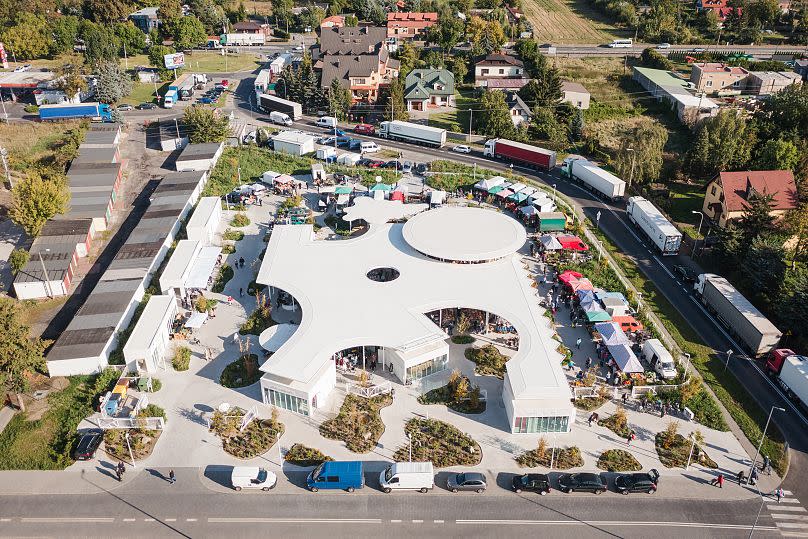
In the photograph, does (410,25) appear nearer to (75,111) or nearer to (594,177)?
(75,111)

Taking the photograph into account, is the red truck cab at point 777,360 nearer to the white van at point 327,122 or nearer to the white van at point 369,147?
the white van at point 369,147

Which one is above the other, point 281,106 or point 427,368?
point 281,106

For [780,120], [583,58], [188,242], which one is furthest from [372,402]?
[583,58]

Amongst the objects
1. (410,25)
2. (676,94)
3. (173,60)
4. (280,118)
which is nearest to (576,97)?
(676,94)

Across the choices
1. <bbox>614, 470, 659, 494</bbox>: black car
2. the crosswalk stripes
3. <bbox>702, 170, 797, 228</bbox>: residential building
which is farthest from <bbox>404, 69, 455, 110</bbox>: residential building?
the crosswalk stripes

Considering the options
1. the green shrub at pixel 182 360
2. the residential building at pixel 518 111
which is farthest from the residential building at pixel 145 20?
the green shrub at pixel 182 360

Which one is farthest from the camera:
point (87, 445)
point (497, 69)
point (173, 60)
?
point (173, 60)

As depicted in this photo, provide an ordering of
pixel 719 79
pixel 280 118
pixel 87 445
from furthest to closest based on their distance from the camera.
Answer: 1. pixel 719 79
2. pixel 280 118
3. pixel 87 445
